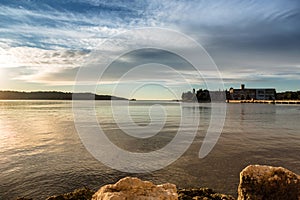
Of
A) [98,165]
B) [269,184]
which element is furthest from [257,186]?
[98,165]

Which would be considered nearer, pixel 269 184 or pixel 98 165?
pixel 269 184

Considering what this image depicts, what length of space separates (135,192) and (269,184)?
138 inches

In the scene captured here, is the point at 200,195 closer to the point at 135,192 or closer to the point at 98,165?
the point at 135,192

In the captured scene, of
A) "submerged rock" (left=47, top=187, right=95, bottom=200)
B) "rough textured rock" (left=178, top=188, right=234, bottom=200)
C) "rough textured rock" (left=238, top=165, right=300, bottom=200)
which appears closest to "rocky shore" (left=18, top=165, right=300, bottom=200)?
"rough textured rock" (left=238, top=165, right=300, bottom=200)

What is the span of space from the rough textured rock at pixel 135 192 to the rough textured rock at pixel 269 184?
92.5 inches

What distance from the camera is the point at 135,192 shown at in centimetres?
470

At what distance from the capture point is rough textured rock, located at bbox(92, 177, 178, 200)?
4.46 metres

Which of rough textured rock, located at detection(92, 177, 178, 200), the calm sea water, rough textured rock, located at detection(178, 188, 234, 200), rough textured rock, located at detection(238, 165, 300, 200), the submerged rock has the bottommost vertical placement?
the calm sea water

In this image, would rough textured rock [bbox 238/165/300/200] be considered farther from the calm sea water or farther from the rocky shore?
the calm sea water

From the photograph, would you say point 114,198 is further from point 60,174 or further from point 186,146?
point 186,146

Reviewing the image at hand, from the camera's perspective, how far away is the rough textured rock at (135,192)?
446 cm

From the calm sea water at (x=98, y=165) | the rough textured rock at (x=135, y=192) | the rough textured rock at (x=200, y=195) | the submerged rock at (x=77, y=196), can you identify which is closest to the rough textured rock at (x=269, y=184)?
the rough textured rock at (x=200, y=195)

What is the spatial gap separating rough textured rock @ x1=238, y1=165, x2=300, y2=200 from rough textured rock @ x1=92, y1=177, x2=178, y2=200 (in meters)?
2.35

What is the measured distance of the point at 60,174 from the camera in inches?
441
